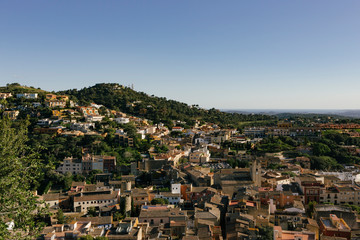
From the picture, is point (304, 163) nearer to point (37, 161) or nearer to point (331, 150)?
point (331, 150)

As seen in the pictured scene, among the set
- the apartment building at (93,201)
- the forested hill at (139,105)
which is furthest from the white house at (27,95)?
the apartment building at (93,201)

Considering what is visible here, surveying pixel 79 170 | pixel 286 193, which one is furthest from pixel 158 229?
pixel 79 170

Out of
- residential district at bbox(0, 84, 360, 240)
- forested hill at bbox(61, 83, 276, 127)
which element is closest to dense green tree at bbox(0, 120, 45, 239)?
residential district at bbox(0, 84, 360, 240)

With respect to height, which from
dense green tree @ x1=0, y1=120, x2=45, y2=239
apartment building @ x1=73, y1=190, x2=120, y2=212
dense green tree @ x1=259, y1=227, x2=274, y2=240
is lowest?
apartment building @ x1=73, y1=190, x2=120, y2=212

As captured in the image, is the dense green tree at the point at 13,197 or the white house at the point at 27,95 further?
the white house at the point at 27,95

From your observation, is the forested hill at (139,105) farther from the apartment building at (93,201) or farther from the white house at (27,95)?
the apartment building at (93,201)

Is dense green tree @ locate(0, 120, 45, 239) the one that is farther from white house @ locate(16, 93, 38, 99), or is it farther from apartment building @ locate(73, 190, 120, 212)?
white house @ locate(16, 93, 38, 99)

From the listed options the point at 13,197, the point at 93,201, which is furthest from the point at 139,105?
the point at 13,197
